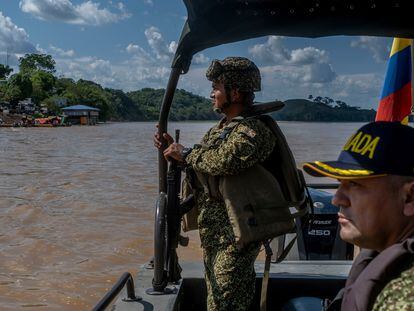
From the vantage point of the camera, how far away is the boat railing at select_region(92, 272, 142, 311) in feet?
5.97

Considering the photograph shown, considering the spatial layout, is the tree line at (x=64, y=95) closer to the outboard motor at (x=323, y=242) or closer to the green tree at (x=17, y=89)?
the green tree at (x=17, y=89)

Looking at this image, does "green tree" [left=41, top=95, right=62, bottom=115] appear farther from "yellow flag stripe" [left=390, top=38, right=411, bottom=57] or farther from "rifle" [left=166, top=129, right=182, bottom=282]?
"rifle" [left=166, top=129, right=182, bottom=282]

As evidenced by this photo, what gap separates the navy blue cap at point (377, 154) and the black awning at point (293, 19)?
40.0 inches

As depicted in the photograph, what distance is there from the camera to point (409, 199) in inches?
49.5

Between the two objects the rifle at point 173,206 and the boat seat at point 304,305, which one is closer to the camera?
the boat seat at point 304,305

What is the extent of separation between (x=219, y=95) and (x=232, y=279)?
77cm

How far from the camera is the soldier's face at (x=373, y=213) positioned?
128cm

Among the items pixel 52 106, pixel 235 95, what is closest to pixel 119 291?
pixel 235 95

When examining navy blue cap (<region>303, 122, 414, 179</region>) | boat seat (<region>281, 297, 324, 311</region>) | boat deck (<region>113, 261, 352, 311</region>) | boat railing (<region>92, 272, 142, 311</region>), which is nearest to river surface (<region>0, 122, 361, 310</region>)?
boat deck (<region>113, 261, 352, 311</region>)

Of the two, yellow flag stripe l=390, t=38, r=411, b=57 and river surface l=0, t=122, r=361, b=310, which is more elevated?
yellow flag stripe l=390, t=38, r=411, b=57

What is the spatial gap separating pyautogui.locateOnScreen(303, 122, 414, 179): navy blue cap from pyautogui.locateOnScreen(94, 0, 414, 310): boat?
913mm

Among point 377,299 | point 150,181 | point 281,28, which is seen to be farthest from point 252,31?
point 150,181

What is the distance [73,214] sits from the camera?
35.1 ft

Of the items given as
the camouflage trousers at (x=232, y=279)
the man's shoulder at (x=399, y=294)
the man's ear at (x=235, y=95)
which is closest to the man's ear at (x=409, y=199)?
the man's shoulder at (x=399, y=294)
